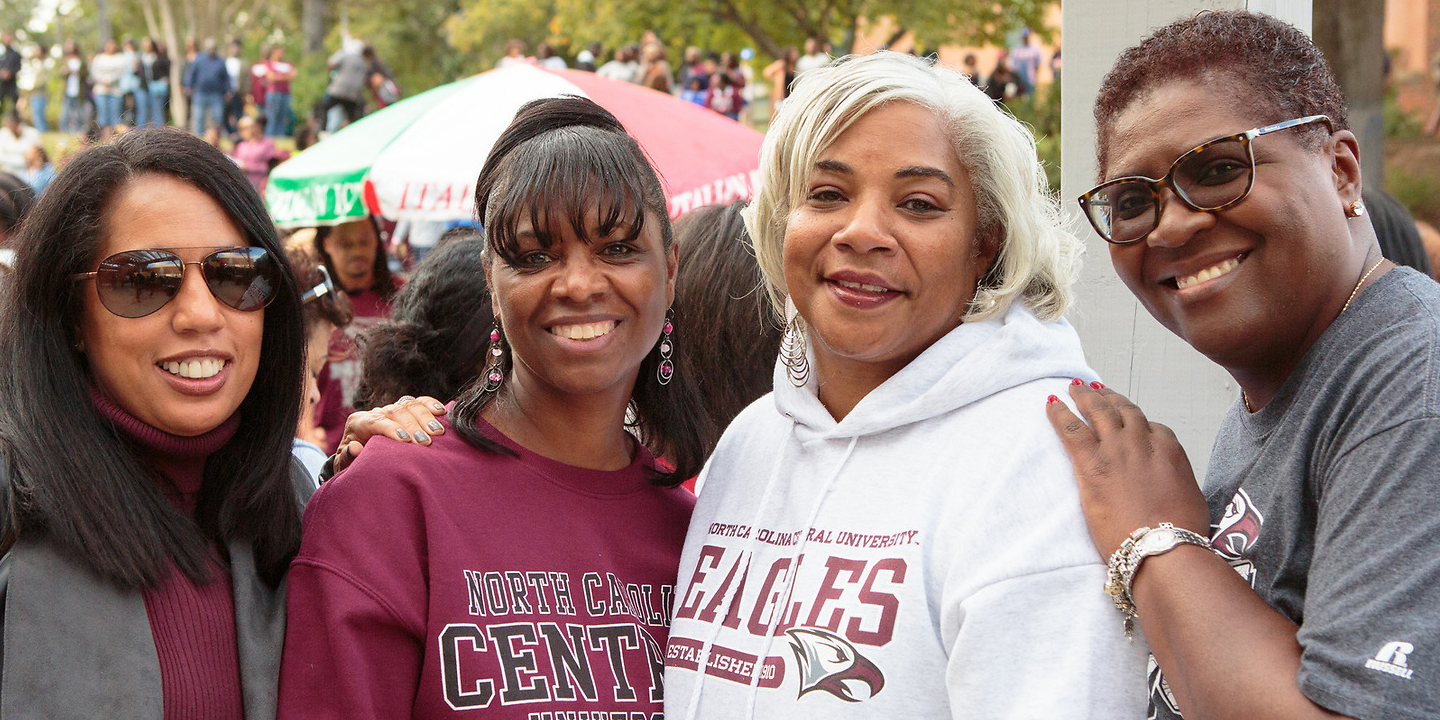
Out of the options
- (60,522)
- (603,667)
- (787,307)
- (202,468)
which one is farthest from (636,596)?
(60,522)

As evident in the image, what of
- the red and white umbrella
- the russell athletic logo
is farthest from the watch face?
the red and white umbrella

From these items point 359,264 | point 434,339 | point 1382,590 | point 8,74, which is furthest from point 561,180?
point 8,74

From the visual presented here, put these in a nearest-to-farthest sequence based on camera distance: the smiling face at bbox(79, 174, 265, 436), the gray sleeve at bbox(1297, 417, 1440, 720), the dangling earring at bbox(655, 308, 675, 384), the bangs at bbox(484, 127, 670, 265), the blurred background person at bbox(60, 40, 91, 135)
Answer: the gray sleeve at bbox(1297, 417, 1440, 720) → the smiling face at bbox(79, 174, 265, 436) → the bangs at bbox(484, 127, 670, 265) → the dangling earring at bbox(655, 308, 675, 384) → the blurred background person at bbox(60, 40, 91, 135)

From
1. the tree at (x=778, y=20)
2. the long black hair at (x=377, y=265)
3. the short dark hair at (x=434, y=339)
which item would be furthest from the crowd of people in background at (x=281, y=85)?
the short dark hair at (x=434, y=339)

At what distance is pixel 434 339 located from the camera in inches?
152

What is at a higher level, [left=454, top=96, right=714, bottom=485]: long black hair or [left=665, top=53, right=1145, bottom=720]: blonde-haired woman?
[left=454, top=96, right=714, bottom=485]: long black hair

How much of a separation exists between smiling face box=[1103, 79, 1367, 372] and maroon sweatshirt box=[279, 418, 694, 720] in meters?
1.18

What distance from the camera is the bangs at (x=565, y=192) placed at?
250 centimetres

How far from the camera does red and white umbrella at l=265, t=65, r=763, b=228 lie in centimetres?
697

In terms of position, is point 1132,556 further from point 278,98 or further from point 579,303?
point 278,98

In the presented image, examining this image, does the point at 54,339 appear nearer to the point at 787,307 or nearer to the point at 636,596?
the point at 636,596

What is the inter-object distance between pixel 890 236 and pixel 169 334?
1330 millimetres

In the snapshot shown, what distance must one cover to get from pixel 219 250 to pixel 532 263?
59 centimetres

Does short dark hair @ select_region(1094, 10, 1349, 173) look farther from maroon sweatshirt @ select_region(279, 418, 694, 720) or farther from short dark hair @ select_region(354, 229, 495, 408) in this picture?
short dark hair @ select_region(354, 229, 495, 408)
